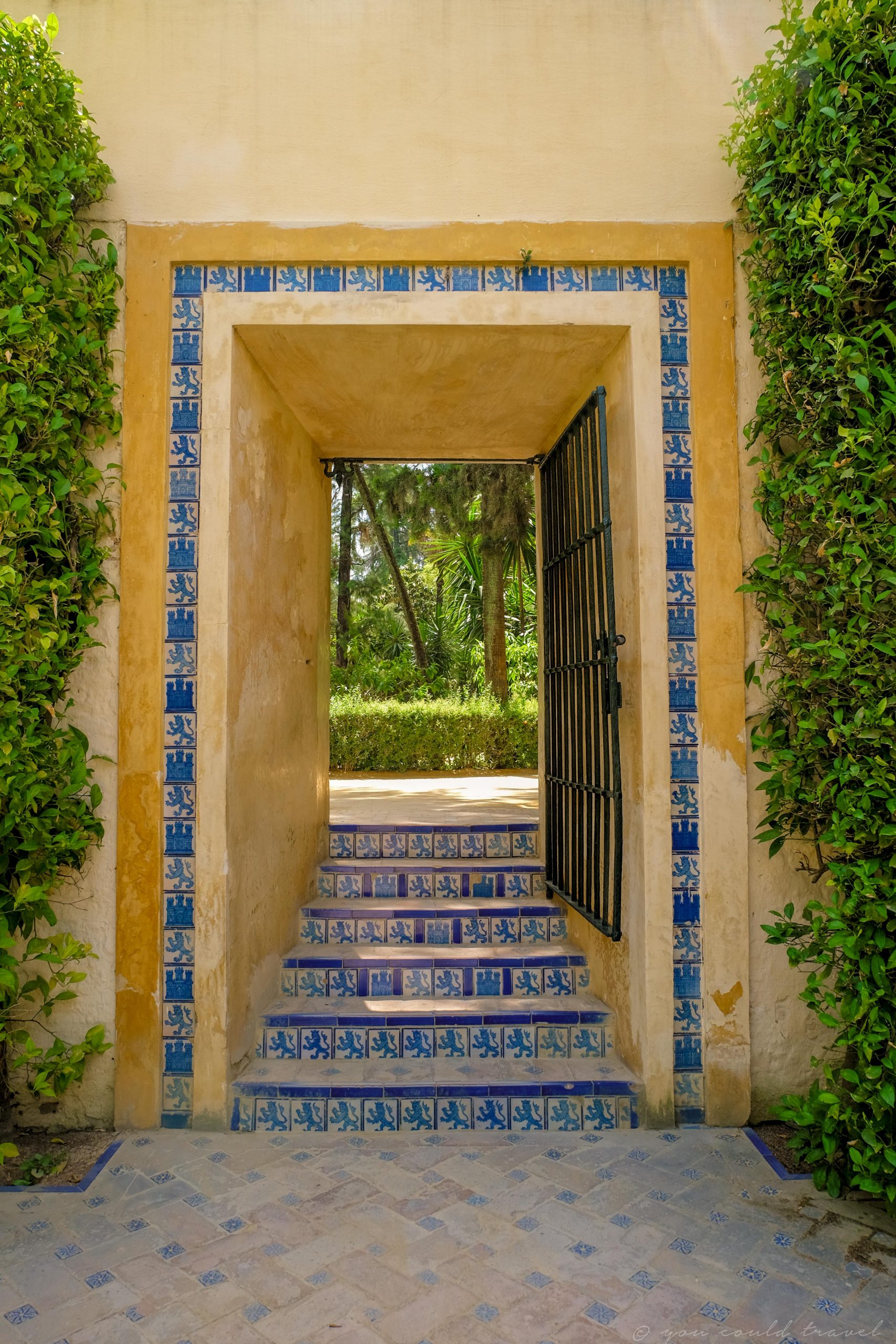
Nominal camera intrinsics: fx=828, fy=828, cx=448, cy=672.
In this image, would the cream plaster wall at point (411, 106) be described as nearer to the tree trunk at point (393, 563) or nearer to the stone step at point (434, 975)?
the stone step at point (434, 975)

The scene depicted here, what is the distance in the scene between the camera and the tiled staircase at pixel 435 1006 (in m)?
2.90

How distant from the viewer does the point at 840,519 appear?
2.44 m

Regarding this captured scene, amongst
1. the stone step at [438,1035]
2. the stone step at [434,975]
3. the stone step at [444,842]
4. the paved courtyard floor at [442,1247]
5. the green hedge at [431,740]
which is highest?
the green hedge at [431,740]

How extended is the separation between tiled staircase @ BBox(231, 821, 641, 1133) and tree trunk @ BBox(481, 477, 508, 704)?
21.9 ft

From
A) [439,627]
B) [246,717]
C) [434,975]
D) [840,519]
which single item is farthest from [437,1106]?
[439,627]

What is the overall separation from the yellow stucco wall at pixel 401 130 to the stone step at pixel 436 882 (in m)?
1.62

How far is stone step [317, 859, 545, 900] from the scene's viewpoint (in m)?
4.02

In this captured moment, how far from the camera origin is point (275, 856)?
346 centimetres

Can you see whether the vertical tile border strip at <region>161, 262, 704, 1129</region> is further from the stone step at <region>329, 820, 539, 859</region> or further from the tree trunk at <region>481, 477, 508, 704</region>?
the tree trunk at <region>481, 477, 508, 704</region>

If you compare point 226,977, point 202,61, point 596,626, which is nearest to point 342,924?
point 226,977

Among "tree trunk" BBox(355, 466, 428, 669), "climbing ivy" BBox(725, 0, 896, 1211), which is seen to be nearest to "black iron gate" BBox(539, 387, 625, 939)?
"climbing ivy" BBox(725, 0, 896, 1211)

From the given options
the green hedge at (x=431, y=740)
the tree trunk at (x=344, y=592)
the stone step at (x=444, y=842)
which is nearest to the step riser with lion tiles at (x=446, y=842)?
the stone step at (x=444, y=842)

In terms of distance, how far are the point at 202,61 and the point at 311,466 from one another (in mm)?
1722

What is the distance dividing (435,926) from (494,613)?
7.74m
